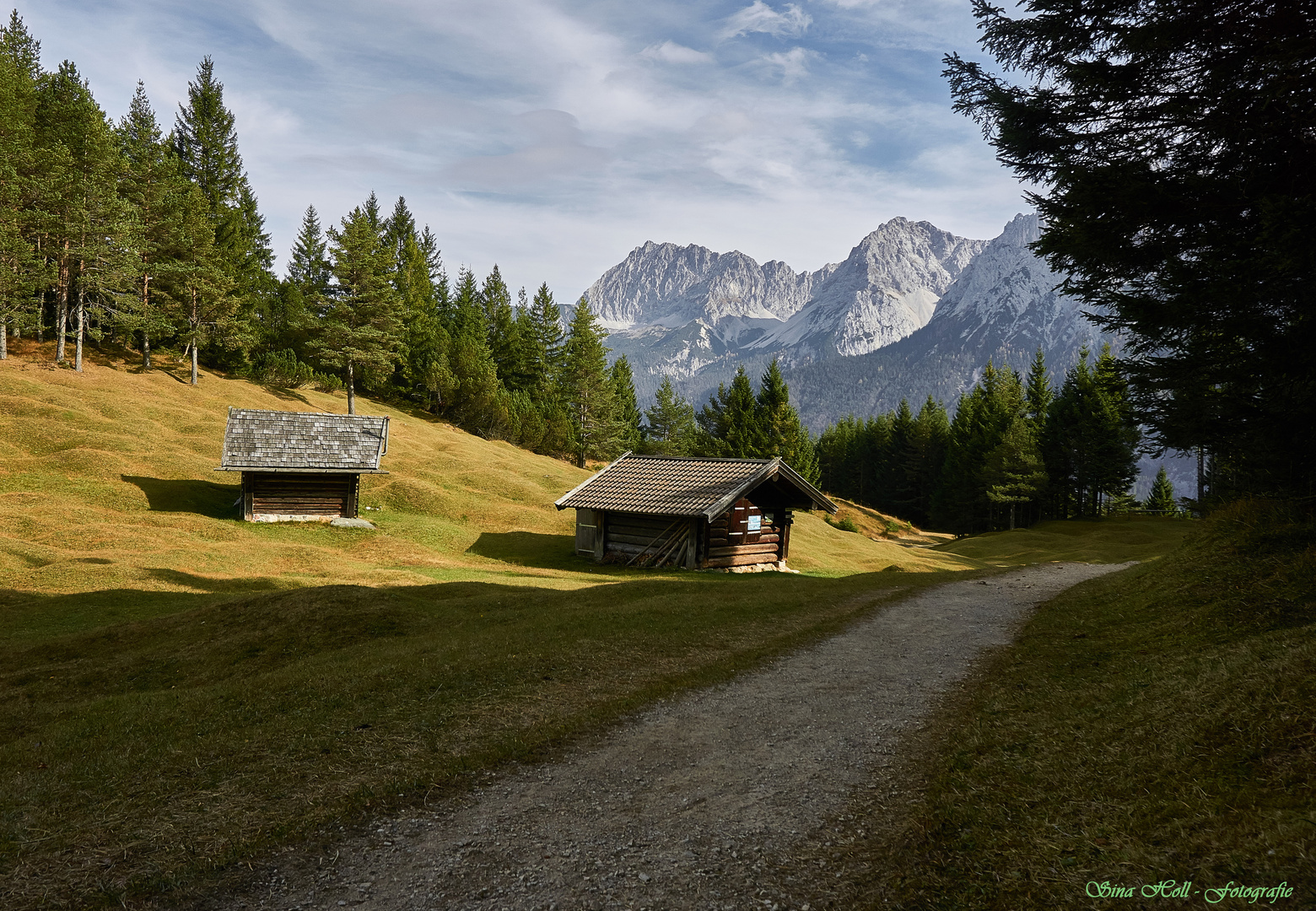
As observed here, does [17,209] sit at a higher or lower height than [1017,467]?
higher

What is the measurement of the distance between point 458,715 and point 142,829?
358 centimetres

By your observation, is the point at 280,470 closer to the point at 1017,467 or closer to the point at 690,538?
the point at 690,538

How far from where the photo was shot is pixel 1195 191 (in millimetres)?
11086

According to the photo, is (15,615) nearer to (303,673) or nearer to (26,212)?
(303,673)

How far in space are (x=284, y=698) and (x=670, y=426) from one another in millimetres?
82421

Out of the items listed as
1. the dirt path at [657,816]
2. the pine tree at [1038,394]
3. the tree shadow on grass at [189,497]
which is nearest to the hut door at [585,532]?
the tree shadow on grass at [189,497]

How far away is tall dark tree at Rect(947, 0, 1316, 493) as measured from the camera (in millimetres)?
10156

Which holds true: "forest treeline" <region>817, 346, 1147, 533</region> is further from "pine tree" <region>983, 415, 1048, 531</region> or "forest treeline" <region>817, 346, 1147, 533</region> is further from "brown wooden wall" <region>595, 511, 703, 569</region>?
"brown wooden wall" <region>595, 511, 703, 569</region>

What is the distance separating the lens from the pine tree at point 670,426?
8844 cm

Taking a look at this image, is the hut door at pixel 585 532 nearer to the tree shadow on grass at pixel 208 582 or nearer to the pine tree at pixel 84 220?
the tree shadow on grass at pixel 208 582

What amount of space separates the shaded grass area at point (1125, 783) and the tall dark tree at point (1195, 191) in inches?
153

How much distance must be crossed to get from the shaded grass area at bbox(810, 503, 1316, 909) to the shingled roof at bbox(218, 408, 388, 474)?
1294 inches

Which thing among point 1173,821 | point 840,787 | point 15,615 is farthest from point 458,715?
Result: point 15,615

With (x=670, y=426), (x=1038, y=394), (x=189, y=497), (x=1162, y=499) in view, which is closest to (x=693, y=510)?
(x=189, y=497)
